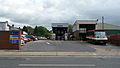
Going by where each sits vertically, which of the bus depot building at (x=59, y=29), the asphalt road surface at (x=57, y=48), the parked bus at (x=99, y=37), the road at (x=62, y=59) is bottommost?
the road at (x=62, y=59)

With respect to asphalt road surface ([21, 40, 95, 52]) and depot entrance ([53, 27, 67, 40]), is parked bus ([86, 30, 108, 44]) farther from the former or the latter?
depot entrance ([53, 27, 67, 40])

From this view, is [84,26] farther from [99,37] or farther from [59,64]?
[59,64]

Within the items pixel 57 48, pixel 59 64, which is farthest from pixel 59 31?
pixel 59 64

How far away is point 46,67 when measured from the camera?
10.2 metres

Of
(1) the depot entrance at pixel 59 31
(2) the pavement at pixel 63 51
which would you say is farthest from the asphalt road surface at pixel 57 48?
(1) the depot entrance at pixel 59 31

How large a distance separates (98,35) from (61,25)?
37210mm

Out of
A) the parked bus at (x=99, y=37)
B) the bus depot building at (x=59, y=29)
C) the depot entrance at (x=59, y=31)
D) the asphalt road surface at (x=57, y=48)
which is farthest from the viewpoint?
the depot entrance at (x=59, y=31)

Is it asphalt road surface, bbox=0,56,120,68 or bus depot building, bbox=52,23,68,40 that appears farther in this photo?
bus depot building, bbox=52,23,68,40

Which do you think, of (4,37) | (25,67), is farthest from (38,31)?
(25,67)

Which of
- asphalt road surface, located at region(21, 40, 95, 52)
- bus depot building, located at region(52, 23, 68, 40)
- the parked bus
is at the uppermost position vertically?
bus depot building, located at region(52, 23, 68, 40)

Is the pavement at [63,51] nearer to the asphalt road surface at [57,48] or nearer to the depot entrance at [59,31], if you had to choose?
the asphalt road surface at [57,48]

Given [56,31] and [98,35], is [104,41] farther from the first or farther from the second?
[56,31]

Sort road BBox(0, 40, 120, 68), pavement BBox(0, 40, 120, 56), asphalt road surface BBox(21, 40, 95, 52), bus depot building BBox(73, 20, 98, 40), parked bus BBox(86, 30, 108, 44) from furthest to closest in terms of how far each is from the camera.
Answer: bus depot building BBox(73, 20, 98, 40) → parked bus BBox(86, 30, 108, 44) → asphalt road surface BBox(21, 40, 95, 52) → pavement BBox(0, 40, 120, 56) → road BBox(0, 40, 120, 68)

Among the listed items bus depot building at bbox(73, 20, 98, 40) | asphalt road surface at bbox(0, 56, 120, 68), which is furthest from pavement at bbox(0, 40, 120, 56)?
bus depot building at bbox(73, 20, 98, 40)
